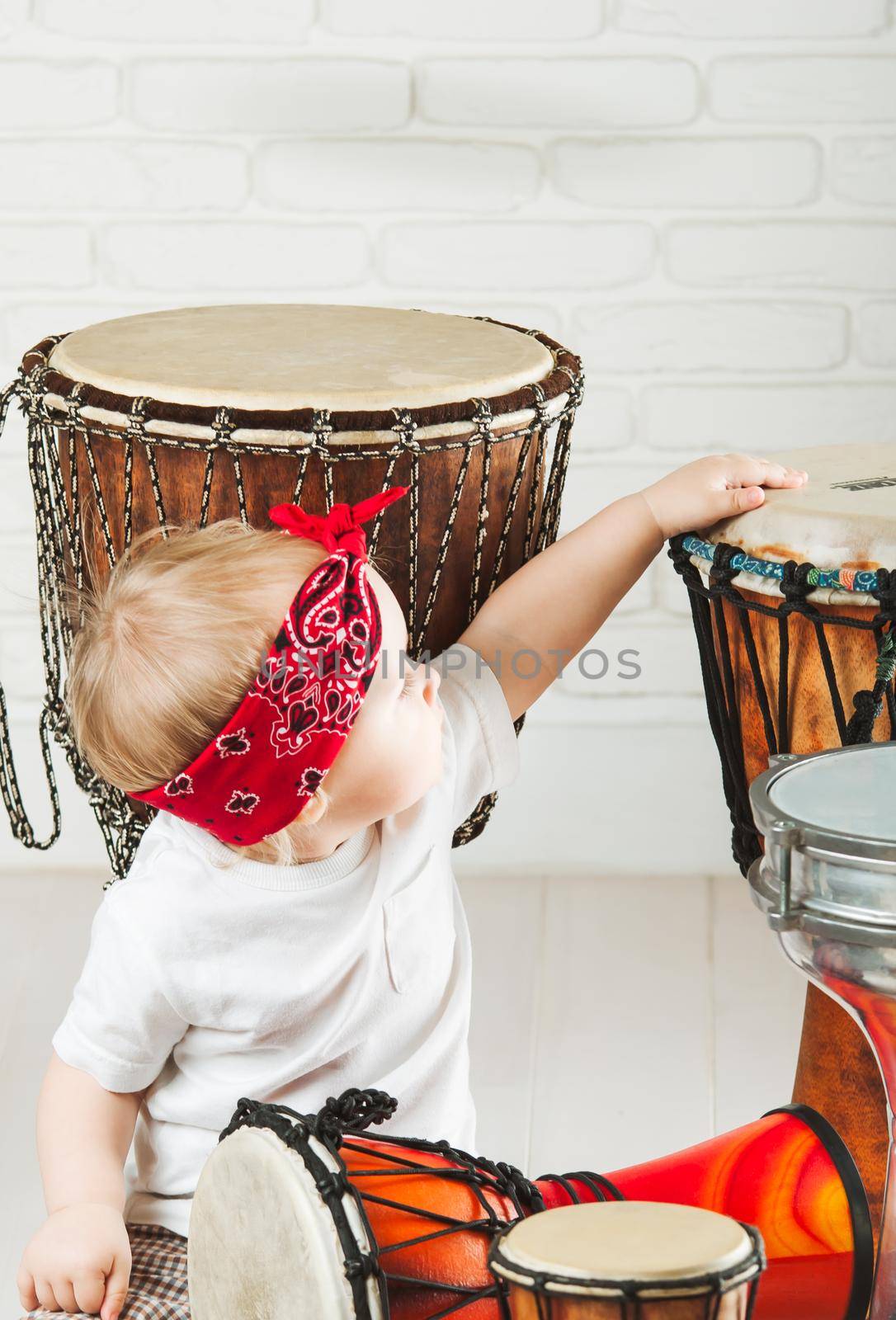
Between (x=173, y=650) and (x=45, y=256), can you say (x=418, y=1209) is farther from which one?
(x=45, y=256)

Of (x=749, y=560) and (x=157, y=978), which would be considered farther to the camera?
(x=749, y=560)

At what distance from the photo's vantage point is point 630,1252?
733 millimetres

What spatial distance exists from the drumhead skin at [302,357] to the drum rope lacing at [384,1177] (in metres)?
0.55

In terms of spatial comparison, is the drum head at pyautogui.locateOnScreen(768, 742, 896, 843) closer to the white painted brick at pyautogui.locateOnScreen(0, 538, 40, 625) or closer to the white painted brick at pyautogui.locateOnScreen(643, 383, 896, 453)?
the white painted brick at pyautogui.locateOnScreen(643, 383, 896, 453)

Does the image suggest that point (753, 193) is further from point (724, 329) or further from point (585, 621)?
point (585, 621)

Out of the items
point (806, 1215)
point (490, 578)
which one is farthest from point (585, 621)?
point (806, 1215)

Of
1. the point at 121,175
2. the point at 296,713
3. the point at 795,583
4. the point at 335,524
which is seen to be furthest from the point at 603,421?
the point at 296,713

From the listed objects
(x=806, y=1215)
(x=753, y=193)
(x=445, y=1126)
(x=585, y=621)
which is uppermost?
(x=753, y=193)

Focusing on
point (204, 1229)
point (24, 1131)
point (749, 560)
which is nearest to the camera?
point (204, 1229)

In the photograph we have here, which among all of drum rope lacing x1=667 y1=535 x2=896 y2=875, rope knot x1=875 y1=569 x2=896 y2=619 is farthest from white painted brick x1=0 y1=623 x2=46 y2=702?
rope knot x1=875 y1=569 x2=896 y2=619

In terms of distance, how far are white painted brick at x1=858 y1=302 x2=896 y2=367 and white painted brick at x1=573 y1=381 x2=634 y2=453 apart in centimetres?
32

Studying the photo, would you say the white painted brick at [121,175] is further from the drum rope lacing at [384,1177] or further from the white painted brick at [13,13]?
the drum rope lacing at [384,1177]

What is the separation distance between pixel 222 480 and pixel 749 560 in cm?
43

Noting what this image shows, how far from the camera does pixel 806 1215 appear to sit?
0.96 metres
